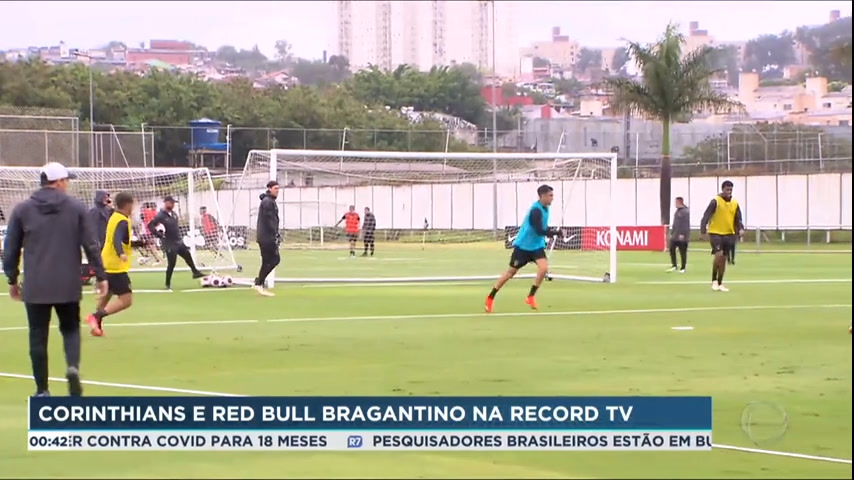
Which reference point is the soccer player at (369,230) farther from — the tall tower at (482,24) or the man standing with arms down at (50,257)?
the man standing with arms down at (50,257)

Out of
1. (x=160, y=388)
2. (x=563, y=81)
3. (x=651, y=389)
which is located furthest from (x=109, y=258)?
(x=563, y=81)

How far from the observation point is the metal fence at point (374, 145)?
160 feet

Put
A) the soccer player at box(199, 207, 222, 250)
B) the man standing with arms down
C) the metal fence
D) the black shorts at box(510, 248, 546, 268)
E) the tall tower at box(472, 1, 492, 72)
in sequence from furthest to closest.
Result: the metal fence
the soccer player at box(199, 207, 222, 250)
the black shorts at box(510, 248, 546, 268)
the man standing with arms down
the tall tower at box(472, 1, 492, 72)

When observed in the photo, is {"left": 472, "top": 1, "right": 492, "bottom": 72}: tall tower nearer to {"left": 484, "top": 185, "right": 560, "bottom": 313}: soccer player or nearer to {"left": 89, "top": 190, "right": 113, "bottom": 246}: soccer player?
{"left": 484, "top": 185, "right": 560, "bottom": 313}: soccer player

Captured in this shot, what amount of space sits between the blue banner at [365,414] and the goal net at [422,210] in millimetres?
17124

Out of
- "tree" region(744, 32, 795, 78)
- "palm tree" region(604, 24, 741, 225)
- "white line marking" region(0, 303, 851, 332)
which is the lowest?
"white line marking" region(0, 303, 851, 332)

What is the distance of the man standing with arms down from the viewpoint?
1127cm

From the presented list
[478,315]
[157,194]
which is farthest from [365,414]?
[157,194]

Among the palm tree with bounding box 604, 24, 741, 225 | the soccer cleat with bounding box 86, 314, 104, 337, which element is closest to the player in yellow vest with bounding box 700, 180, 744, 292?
the soccer cleat with bounding box 86, 314, 104, 337

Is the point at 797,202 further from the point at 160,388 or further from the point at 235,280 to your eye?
the point at 160,388

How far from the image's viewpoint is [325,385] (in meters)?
A: 12.8

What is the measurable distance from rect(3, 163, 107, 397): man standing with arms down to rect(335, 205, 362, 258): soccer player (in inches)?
1243

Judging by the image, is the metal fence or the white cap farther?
the metal fence

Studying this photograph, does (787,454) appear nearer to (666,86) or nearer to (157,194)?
(157,194)
